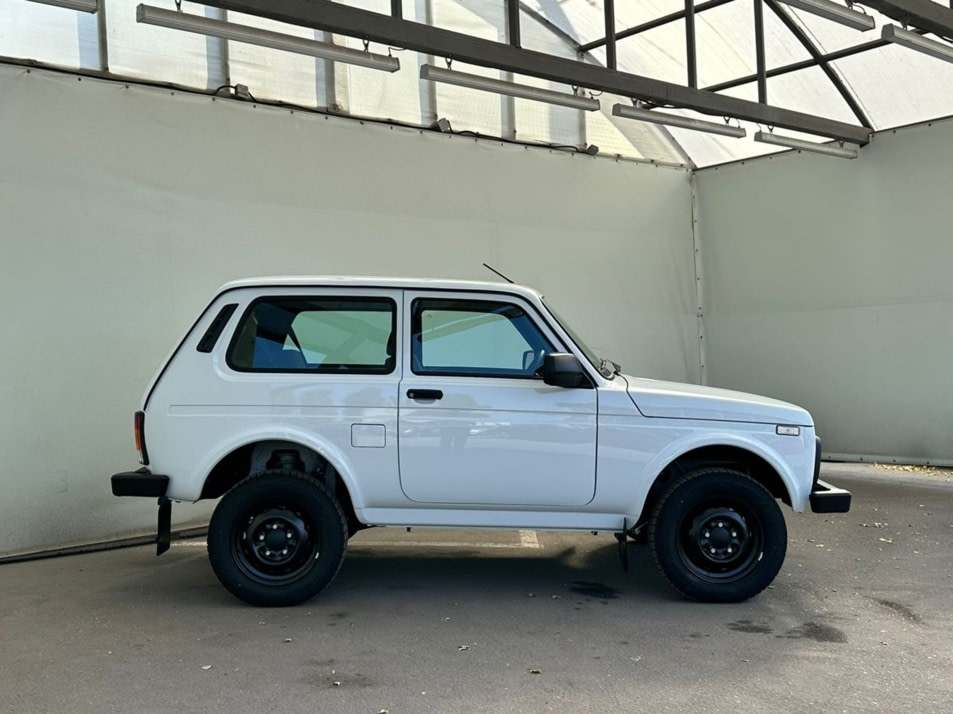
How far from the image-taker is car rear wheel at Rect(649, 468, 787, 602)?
4.80 m

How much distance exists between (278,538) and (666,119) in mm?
5820

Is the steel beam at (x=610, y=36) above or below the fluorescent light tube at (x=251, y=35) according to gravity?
above

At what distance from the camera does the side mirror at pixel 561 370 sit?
15.4ft

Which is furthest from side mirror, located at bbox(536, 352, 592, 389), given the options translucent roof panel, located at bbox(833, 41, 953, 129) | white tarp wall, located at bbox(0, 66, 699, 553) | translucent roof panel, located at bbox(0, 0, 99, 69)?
translucent roof panel, located at bbox(833, 41, 953, 129)

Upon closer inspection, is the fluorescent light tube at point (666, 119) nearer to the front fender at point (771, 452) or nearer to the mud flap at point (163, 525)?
the front fender at point (771, 452)

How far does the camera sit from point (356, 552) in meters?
6.35

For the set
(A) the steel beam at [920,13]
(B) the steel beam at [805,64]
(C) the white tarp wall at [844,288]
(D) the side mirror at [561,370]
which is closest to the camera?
(D) the side mirror at [561,370]

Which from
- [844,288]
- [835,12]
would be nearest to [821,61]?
[844,288]

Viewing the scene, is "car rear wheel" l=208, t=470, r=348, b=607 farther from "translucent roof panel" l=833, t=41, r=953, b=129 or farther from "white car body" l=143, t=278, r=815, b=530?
"translucent roof panel" l=833, t=41, r=953, b=129

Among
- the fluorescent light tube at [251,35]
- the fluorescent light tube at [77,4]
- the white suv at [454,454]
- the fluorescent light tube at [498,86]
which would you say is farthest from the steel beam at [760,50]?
the fluorescent light tube at [77,4]

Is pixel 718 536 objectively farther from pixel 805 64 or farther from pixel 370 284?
pixel 805 64

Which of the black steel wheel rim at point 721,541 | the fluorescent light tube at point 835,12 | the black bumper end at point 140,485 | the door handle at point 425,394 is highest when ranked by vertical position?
the fluorescent light tube at point 835,12

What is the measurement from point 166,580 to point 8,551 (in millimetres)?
1694

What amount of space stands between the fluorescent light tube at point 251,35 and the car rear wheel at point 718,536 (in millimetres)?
3945
